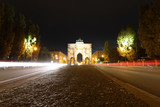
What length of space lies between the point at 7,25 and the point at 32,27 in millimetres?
10727

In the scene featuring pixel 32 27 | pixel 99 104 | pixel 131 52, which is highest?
pixel 32 27

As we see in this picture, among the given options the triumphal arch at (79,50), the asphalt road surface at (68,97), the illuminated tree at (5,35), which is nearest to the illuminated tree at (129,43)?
the illuminated tree at (5,35)

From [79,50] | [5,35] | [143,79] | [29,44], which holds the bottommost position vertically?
[143,79]

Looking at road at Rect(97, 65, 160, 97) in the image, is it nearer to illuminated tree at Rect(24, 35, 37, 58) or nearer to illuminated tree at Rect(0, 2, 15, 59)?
illuminated tree at Rect(0, 2, 15, 59)

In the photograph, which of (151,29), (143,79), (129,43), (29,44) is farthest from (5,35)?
(129,43)

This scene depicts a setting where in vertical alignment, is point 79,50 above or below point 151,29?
above

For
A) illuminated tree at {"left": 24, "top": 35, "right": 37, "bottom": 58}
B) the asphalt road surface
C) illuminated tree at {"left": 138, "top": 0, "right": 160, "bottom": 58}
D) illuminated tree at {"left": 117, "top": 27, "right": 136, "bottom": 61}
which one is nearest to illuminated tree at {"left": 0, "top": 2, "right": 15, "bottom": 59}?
illuminated tree at {"left": 24, "top": 35, "right": 37, "bottom": 58}

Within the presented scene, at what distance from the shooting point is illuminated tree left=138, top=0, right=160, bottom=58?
18344 mm

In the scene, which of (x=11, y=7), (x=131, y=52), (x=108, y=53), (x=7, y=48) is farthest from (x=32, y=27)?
(x=108, y=53)

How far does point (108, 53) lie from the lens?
5678 centimetres

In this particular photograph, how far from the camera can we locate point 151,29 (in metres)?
19.6

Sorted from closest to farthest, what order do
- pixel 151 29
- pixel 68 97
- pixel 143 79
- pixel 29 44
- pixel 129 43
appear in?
pixel 68 97
pixel 143 79
pixel 151 29
pixel 29 44
pixel 129 43

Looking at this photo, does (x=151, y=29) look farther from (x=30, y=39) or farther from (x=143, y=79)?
(x=30, y=39)

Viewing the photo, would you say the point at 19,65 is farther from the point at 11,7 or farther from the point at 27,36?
the point at 27,36
